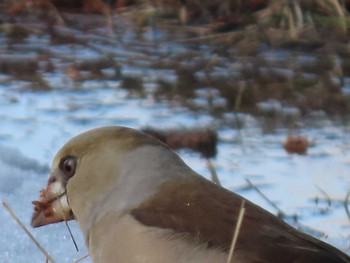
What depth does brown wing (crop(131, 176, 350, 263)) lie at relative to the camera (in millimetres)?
3721

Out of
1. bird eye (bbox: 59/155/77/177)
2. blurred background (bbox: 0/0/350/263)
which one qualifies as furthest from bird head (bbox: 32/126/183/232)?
blurred background (bbox: 0/0/350/263)

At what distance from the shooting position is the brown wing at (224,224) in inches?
146

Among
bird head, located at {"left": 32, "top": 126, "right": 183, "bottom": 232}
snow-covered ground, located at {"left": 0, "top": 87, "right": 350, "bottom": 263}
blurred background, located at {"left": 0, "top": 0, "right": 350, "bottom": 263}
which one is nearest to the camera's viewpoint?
bird head, located at {"left": 32, "top": 126, "right": 183, "bottom": 232}

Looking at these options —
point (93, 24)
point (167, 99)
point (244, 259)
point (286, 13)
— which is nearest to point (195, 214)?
point (244, 259)

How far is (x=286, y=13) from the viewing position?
814 cm

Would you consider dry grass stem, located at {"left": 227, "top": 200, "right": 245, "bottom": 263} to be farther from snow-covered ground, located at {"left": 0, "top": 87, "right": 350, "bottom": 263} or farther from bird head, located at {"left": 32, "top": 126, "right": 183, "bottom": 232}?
snow-covered ground, located at {"left": 0, "top": 87, "right": 350, "bottom": 263}

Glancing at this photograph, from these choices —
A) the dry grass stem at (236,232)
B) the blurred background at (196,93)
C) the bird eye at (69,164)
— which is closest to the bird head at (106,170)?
the bird eye at (69,164)

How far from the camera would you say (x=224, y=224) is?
384 centimetres

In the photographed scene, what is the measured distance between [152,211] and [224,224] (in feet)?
0.88

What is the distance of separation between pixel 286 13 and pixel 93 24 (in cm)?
156

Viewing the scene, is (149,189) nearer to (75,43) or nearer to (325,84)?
(325,84)

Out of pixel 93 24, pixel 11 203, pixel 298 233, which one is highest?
pixel 298 233

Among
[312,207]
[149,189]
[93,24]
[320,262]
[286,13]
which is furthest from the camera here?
[93,24]

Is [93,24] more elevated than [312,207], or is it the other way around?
[312,207]
